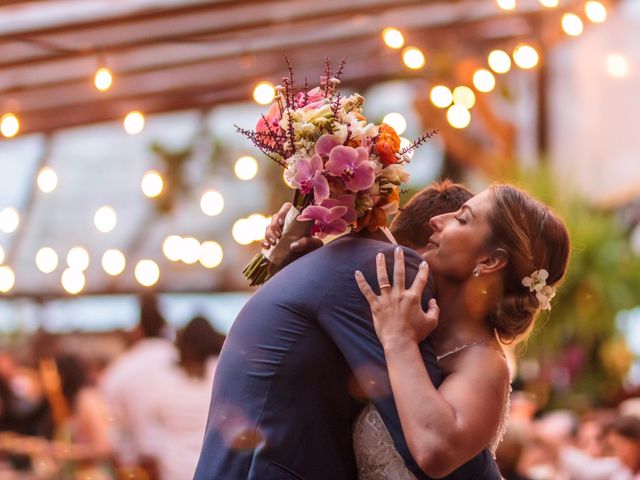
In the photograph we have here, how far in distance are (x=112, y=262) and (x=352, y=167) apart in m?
9.07

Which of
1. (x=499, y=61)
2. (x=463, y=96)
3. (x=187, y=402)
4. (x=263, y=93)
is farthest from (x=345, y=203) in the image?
(x=463, y=96)

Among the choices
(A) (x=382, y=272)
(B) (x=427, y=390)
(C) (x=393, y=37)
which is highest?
(C) (x=393, y=37)

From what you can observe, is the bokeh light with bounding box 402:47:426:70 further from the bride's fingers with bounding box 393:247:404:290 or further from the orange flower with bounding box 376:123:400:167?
the bride's fingers with bounding box 393:247:404:290

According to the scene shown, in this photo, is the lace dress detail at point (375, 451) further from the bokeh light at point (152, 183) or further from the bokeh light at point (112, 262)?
the bokeh light at point (112, 262)

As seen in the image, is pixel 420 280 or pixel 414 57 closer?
pixel 420 280

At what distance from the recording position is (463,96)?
8.62 m

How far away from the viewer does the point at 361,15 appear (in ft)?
25.0

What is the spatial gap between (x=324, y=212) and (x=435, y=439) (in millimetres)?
573

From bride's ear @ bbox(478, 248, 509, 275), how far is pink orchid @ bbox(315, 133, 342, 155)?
460mm

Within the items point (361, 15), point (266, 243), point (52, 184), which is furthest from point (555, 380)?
point (266, 243)

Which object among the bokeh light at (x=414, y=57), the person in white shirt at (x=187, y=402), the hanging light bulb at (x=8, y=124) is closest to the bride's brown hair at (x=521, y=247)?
the person in white shirt at (x=187, y=402)

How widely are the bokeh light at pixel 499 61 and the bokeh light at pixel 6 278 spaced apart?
6.00 m

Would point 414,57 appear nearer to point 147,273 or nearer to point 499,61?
point 499,61

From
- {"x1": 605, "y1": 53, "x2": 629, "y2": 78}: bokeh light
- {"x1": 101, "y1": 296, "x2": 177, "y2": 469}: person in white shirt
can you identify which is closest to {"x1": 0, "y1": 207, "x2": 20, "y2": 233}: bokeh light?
{"x1": 101, "y1": 296, "x2": 177, "y2": 469}: person in white shirt
